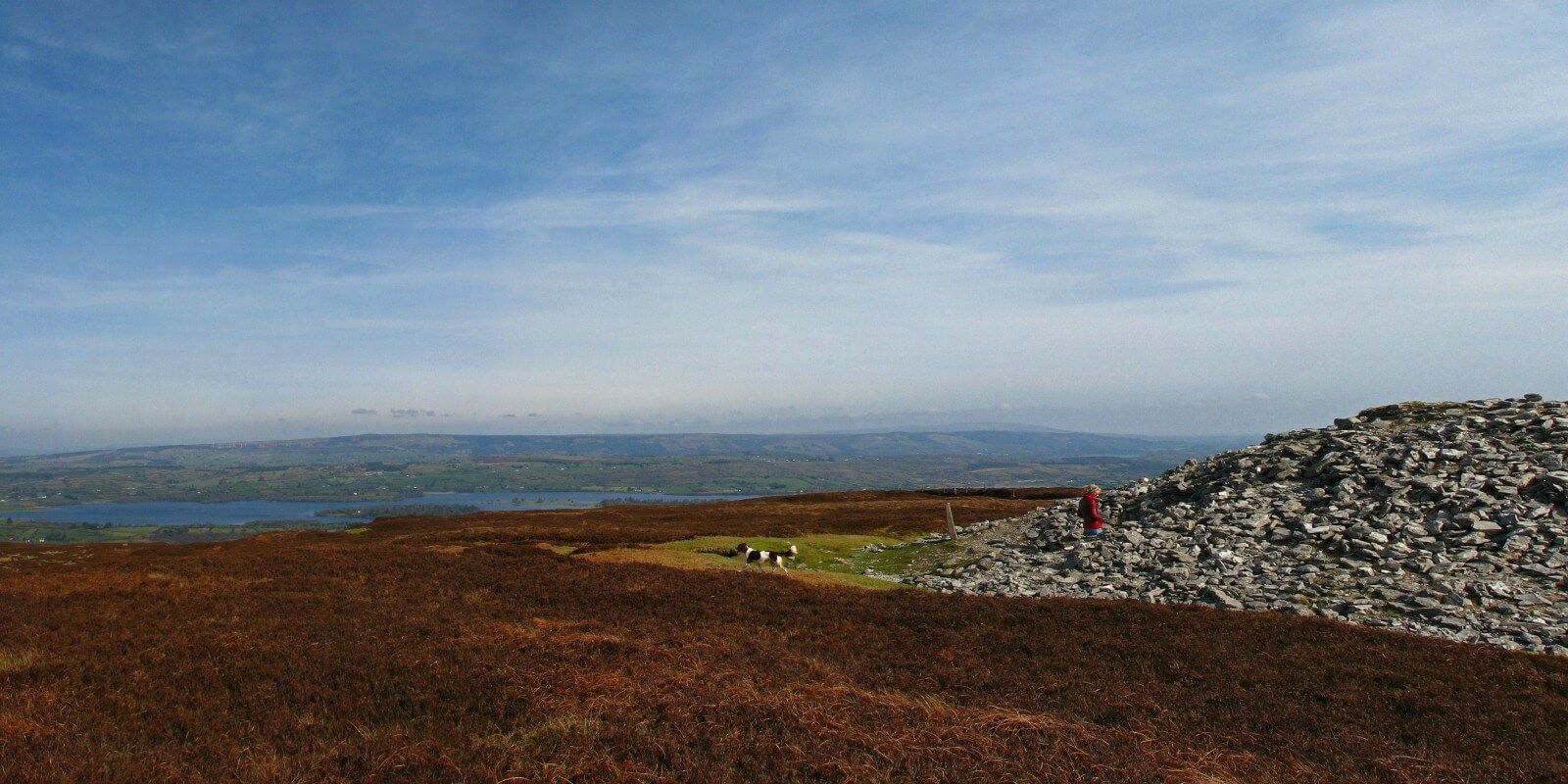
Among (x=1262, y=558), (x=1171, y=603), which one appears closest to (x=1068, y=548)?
(x=1262, y=558)

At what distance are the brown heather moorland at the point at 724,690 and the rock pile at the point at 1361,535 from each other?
348cm

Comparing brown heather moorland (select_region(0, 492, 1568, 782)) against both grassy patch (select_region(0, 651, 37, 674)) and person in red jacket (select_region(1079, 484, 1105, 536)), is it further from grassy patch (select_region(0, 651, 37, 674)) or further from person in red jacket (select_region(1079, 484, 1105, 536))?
person in red jacket (select_region(1079, 484, 1105, 536))

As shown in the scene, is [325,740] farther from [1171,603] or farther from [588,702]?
[1171,603]

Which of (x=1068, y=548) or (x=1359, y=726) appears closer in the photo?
(x=1359, y=726)

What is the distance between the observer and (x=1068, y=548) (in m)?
30.4

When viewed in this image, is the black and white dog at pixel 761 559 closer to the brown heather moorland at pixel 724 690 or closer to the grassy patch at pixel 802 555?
the grassy patch at pixel 802 555

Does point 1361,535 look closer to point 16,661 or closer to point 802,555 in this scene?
point 802,555

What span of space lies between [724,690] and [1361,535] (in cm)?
2278

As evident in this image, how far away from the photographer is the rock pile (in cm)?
1970

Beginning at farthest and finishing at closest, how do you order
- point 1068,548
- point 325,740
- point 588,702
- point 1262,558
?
point 1068,548
point 1262,558
point 588,702
point 325,740

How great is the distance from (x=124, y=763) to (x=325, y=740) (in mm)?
2078

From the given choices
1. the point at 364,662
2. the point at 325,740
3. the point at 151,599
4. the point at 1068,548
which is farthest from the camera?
the point at 1068,548

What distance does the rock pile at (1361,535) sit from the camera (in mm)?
19703

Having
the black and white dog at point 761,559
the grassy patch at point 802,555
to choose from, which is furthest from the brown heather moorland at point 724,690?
the grassy patch at point 802,555
